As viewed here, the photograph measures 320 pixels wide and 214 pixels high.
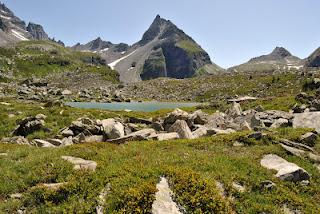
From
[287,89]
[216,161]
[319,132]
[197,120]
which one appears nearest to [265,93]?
[287,89]

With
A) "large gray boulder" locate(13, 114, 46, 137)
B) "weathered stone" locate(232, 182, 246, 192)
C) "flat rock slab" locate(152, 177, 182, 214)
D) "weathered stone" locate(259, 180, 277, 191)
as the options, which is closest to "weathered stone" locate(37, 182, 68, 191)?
"flat rock slab" locate(152, 177, 182, 214)

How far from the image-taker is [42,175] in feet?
58.1

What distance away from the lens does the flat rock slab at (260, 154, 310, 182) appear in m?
18.1

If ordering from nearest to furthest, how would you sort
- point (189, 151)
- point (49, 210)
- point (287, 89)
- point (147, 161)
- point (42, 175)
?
point (49, 210) → point (42, 175) → point (147, 161) → point (189, 151) → point (287, 89)

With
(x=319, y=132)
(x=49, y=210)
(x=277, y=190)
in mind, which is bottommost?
(x=49, y=210)

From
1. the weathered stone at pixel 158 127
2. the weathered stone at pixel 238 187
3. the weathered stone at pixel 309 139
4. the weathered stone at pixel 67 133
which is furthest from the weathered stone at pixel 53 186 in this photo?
the weathered stone at pixel 158 127

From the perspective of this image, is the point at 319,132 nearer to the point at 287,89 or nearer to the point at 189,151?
the point at 189,151

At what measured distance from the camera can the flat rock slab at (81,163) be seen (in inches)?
728

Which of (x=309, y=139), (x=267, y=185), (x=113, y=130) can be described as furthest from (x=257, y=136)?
(x=113, y=130)

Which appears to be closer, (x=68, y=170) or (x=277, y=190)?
(x=277, y=190)

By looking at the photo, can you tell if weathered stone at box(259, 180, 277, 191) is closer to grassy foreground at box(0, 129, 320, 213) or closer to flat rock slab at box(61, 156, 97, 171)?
grassy foreground at box(0, 129, 320, 213)

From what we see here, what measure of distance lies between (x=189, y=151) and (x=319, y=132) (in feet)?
39.6

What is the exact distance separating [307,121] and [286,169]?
17109 mm

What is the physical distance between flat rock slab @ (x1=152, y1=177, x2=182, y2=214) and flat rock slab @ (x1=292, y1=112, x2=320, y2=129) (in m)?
22.0
